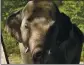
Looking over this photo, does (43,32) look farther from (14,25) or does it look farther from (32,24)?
(14,25)

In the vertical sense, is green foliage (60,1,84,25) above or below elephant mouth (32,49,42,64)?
above

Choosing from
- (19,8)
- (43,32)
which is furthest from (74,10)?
(19,8)

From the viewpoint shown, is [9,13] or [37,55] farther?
[9,13]

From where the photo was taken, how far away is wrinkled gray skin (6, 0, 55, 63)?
232 centimetres

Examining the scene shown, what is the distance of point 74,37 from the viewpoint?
2.38 metres

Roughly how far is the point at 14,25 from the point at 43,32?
0.89 ft

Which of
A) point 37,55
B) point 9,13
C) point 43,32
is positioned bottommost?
point 37,55

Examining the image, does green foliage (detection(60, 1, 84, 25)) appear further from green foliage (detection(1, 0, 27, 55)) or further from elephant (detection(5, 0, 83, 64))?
green foliage (detection(1, 0, 27, 55))

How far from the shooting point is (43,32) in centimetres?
234

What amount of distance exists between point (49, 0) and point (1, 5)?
0.41 meters

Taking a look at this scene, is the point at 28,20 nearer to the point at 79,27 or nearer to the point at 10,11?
the point at 10,11

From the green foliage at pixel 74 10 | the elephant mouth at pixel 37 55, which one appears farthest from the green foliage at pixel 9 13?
the green foliage at pixel 74 10

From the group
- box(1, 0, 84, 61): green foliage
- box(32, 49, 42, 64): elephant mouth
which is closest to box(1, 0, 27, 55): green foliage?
box(1, 0, 84, 61): green foliage

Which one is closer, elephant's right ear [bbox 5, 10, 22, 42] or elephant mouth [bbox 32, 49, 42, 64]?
elephant mouth [bbox 32, 49, 42, 64]
